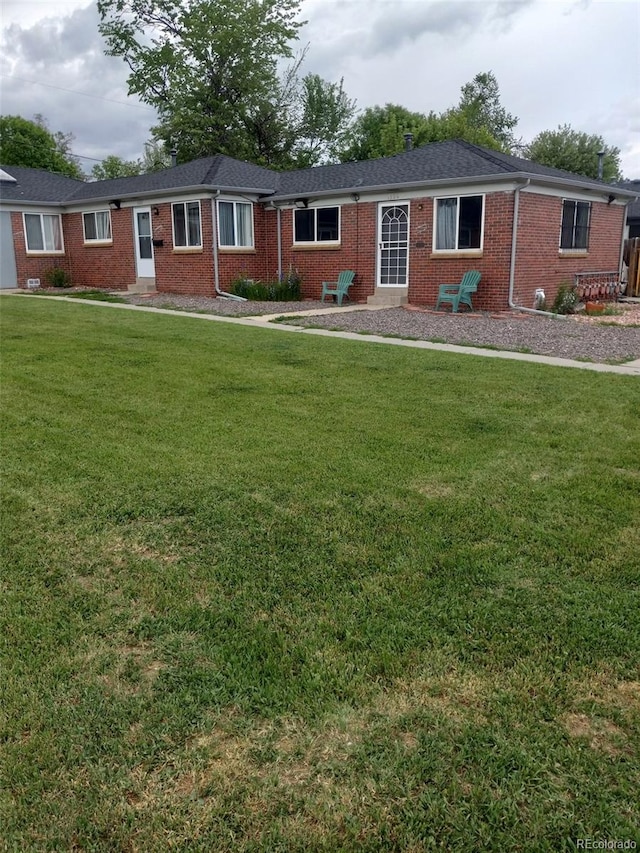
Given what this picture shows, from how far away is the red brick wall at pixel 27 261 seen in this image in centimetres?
2255

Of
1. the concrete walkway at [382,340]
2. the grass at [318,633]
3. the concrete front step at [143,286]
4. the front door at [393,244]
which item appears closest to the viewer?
the grass at [318,633]

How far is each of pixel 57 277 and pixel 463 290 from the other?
14563 mm

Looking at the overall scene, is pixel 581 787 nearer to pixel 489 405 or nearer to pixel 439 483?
pixel 439 483

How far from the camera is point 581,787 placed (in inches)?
77.3

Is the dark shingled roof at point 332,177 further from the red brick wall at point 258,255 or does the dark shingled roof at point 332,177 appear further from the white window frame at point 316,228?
the red brick wall at point 258,255

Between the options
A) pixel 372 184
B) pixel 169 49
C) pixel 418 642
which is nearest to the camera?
pixel 418 642

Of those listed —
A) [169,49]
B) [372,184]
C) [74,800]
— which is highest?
[169,49]

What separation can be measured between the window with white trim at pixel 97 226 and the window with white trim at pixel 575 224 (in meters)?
13.8

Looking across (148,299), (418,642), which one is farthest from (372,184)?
(418,642)

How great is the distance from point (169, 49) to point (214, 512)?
1435 inches

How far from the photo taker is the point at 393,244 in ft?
55.4

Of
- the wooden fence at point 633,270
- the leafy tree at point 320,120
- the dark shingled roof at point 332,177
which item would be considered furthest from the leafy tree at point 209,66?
the wooden fence at point 633,270

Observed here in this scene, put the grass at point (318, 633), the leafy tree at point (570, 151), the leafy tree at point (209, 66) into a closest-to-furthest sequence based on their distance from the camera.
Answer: the grass at point (318, 633), the leafy tree at point (209, 66), the leafy tree at point (570, 151)

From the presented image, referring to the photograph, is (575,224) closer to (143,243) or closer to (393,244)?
(393,244)
